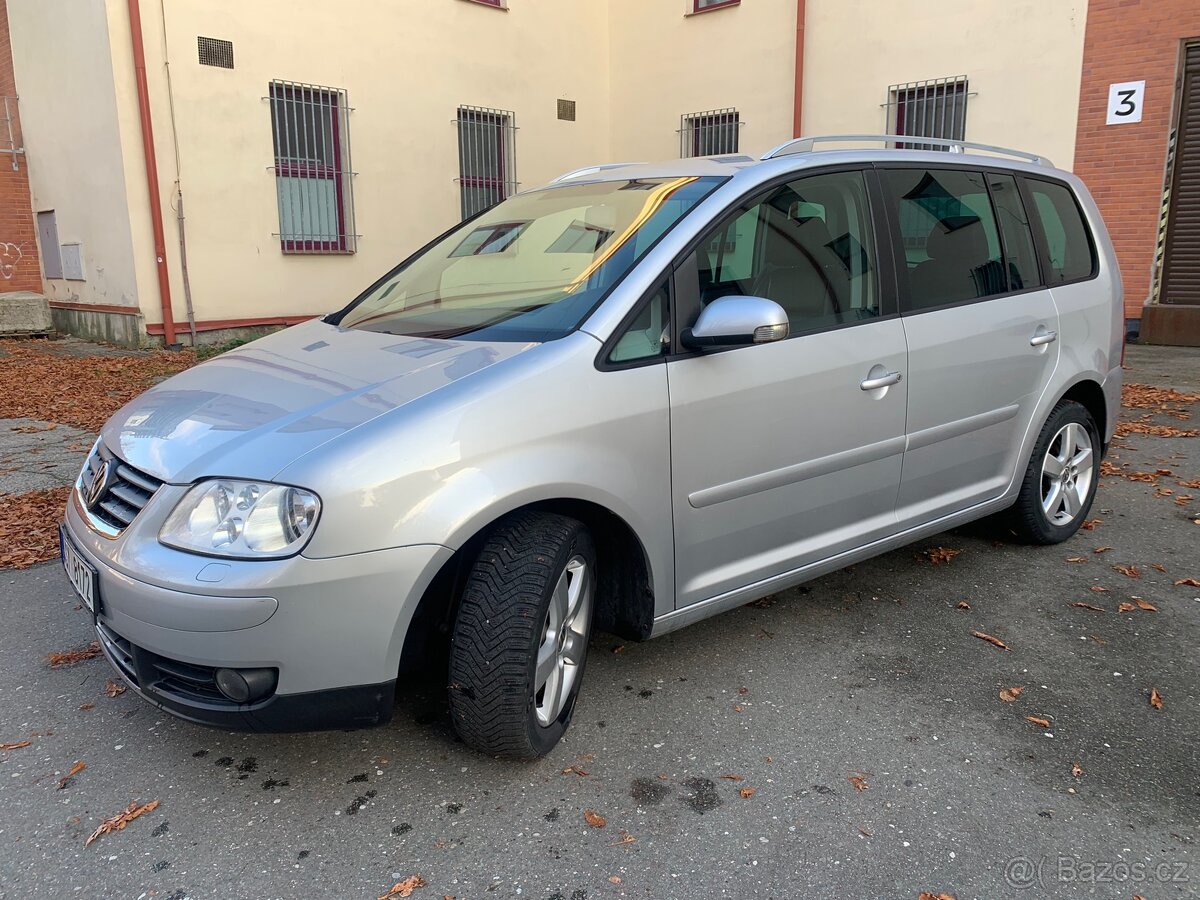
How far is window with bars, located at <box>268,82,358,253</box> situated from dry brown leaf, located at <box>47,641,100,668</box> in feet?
29.7

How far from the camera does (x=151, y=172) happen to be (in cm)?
1037

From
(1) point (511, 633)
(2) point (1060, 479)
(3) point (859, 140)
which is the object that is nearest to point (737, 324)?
(1) point (511, 633)

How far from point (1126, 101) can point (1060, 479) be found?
8334 millimetres

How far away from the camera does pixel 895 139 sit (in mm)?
3662

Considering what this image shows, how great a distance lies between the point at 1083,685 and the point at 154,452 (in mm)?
3033

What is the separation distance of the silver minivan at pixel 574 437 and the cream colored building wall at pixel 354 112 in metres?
8.13

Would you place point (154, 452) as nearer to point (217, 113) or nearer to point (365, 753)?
point (365, 753)

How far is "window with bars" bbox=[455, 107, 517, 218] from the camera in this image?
1328 cm

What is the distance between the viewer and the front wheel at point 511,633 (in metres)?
2.44

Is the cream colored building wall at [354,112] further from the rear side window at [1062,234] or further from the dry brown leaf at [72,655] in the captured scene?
the rear side window at [1062,234]

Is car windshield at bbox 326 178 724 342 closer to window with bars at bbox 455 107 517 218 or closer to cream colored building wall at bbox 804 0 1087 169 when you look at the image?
cream colored building wall at bbox 804 0 1087 169

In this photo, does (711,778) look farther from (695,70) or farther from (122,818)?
(695,70)

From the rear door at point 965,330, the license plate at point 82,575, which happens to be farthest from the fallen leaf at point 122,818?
the rear door at point 965,330

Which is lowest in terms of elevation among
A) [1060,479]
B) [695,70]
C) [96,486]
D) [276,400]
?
[1060,479]
